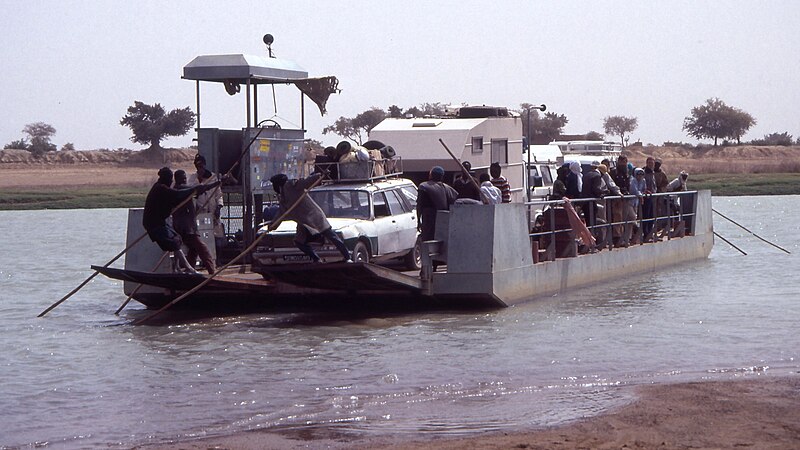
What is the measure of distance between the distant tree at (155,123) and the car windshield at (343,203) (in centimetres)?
7225

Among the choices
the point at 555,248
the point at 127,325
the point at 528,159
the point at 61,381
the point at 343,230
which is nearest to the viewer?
the point at 61,381

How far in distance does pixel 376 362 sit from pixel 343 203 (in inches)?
164

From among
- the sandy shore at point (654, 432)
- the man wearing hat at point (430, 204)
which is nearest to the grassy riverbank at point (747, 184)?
the man wearing hat at point (430, 204)

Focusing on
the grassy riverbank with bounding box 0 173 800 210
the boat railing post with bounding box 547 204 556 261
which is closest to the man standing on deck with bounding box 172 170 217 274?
the boat railing post with bounding box 547 204 556 261

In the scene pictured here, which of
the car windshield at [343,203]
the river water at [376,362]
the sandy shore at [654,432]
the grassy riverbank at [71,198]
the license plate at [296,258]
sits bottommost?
the river water at [376,362]

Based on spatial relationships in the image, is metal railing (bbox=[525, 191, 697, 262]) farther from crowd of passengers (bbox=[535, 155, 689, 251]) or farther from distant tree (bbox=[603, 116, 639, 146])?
distant tree (bbox=[603, 116, 639, 146])

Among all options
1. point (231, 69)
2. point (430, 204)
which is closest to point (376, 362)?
point (430, 204)

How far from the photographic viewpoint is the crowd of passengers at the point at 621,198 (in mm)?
20500

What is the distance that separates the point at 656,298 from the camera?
19.8 metres

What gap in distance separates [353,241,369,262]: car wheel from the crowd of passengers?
458 centimetres

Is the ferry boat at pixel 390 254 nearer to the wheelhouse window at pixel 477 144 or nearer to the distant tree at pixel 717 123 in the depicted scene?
the wheelhouse window at pixel 477 144

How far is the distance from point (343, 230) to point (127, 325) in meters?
3.56

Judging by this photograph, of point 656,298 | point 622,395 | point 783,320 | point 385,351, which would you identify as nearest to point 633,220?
point 656,298

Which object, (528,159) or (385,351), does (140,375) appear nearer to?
(385,351)
